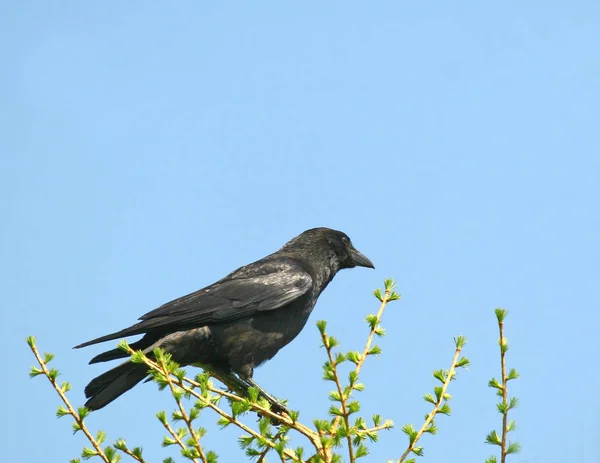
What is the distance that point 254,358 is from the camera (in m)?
7.47

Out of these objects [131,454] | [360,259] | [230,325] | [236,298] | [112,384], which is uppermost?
[360,259]

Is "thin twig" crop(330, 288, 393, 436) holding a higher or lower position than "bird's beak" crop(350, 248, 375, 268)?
lower

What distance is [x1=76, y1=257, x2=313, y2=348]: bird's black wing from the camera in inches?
283

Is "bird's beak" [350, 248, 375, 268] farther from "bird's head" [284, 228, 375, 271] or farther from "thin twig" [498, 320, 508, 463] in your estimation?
"thin twig" [498, 320, 508, 463]

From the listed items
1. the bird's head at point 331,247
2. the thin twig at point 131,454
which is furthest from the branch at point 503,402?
the bird's head at point 331,247

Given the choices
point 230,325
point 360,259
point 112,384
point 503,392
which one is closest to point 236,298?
point 230,325

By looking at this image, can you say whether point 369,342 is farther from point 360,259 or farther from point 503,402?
point 360,259

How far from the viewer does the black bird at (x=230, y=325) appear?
6789mm

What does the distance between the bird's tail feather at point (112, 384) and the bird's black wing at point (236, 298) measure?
290mm

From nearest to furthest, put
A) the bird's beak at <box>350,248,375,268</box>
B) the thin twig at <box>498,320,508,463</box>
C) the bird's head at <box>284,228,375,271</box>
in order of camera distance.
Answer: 1. the thin twig at <box>498,320,508,463</box>
2. the bird's head at <box>284,228,375,271</box>
3. the bird's beak at <box>350,248,375,268</box>

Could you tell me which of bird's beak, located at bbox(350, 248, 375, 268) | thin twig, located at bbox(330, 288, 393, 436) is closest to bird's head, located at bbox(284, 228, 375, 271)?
bird's beak, located at bbox(350, 248, 375, 268)

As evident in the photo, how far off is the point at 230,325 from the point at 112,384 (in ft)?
3.99

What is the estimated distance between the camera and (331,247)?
9055mm

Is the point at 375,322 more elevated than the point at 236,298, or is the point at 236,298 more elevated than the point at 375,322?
the point at 236,298
